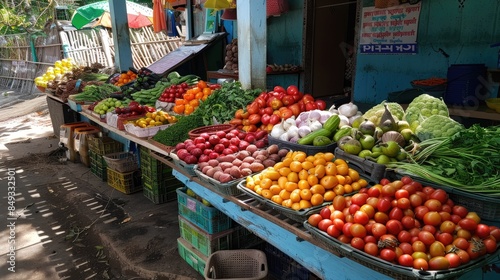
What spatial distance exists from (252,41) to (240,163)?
195 centimetres

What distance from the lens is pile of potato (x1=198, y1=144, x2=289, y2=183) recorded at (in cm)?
263

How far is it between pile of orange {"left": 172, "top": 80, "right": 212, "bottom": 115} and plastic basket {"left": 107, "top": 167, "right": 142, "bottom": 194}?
139 cm

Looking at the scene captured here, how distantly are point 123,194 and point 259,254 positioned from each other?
3.25 meters

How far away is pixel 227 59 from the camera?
7.89 m

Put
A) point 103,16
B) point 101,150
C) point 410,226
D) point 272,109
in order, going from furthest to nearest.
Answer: point 103,16
point 101,150
point 272,109
point 410,226

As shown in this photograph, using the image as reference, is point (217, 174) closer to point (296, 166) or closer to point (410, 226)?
point (296, 166)

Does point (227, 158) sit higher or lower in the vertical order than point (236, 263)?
higher

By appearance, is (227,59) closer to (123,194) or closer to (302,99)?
(123,194)

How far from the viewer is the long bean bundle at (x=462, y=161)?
73.7 inches

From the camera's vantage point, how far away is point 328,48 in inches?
306

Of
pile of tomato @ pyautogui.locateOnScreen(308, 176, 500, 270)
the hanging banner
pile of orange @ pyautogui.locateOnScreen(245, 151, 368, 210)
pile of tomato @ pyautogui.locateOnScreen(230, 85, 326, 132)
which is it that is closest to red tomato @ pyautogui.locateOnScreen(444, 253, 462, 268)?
pile of tomato @ pyautogui.locateOnScreen(308, 176, 500, 270)

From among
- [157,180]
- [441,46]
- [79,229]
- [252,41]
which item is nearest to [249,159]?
[252,41]

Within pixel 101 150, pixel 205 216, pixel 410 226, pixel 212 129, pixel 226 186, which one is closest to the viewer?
pixel 410 226

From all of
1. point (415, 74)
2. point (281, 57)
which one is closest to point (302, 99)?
point (415, 74)
